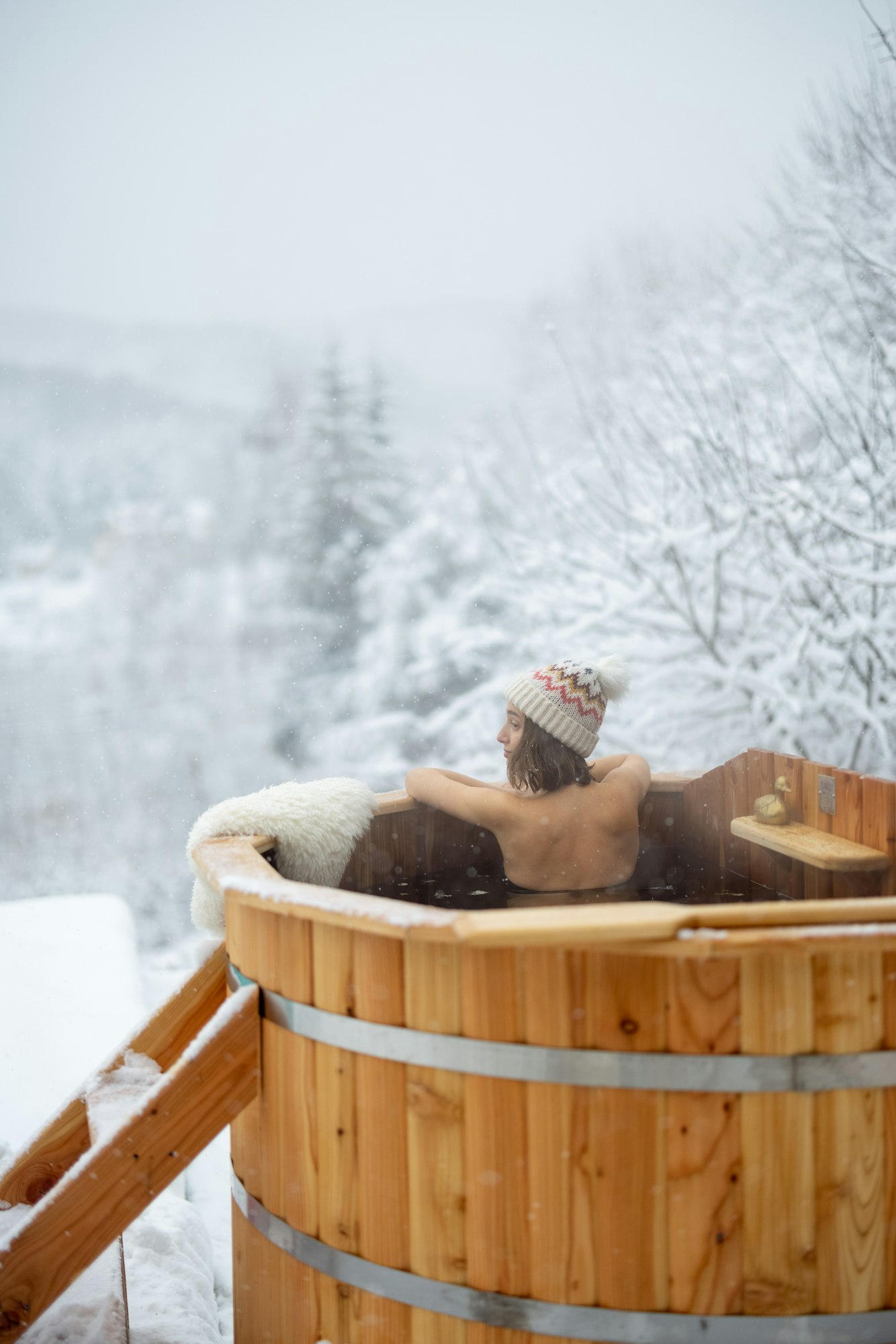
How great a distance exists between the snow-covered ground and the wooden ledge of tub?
0.65 metres

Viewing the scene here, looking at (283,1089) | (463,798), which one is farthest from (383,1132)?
(463,798)

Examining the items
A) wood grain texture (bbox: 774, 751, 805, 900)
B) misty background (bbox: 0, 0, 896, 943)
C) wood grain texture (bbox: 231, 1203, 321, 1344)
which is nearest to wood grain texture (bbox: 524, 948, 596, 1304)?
wood grain texture (bbox: 231, 1203, 321, 1344)

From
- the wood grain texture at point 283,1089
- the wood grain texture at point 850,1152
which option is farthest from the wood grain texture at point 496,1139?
the wood grain texture at point 850,1152

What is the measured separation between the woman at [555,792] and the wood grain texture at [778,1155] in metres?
1.24

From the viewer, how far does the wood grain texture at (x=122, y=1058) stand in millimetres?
2080

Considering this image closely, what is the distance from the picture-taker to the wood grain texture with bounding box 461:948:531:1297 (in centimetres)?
140

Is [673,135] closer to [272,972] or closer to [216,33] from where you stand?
[216,33]

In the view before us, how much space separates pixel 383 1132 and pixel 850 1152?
25.7 inches

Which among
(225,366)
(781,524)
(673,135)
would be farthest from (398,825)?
(673,135)

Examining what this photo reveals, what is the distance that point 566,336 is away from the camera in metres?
12.3

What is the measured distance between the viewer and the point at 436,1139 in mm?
1464

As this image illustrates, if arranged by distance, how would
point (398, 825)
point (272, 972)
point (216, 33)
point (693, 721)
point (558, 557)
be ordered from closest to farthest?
point (272, 972) → point (398, 825) → point (693, 721) → point (558, 557) → point (216, 33)

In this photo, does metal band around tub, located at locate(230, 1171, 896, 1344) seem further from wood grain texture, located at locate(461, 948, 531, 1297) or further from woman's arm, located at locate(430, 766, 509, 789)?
woman's arm, located at locate(430, 766, 509, 789)

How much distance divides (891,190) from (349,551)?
7498mm
